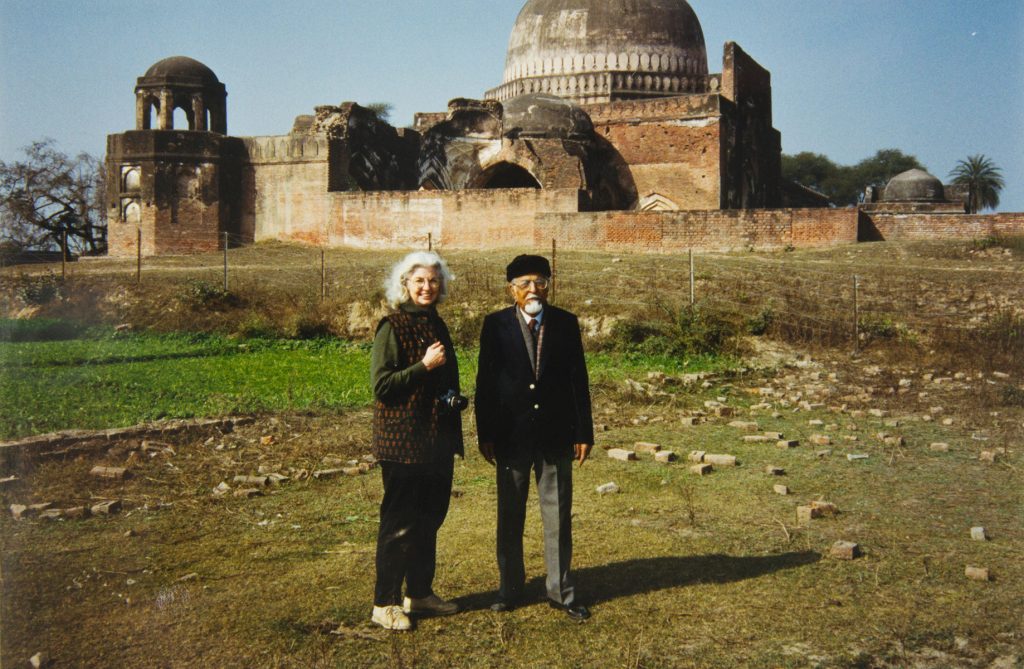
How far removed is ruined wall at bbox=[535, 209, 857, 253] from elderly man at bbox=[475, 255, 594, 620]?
14.9 m

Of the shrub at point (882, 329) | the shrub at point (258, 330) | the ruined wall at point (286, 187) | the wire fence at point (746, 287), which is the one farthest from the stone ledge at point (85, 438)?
the ruined wall at point (286, 187)

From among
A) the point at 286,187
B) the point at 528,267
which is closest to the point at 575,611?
the point at 528,267

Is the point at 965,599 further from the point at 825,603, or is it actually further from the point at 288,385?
the point at 288,385

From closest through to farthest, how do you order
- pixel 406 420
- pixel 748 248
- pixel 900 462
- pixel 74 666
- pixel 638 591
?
pixel 74 666
pixel 406 420
pixel 638 591
pixel 900 462
pixel 748 248

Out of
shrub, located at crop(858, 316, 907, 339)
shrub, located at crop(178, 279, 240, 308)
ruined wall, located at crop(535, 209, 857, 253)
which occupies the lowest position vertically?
shrub, located at crop(858, 316, 907, 339)

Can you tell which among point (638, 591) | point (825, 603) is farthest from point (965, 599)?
point (638, 591)

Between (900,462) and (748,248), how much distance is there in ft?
41.0

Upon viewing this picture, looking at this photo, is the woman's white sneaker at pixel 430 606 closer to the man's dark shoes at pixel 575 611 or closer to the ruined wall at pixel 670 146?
the man's dark shoes at pixel 575 611

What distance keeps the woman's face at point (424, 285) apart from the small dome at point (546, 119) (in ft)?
72.2

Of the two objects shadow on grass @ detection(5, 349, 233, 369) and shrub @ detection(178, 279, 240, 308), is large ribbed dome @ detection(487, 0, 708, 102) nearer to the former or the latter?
shrub @ detection(178, 279, 240, 308)

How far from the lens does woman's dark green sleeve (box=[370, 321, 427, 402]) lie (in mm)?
3773

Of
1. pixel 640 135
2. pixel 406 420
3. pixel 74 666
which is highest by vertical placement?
pixel 640 135

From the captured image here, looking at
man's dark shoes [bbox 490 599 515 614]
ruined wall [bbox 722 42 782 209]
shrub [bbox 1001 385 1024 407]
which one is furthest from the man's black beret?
ruined wall [bbox 722 42 782 209]

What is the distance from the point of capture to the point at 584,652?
3502 mm
